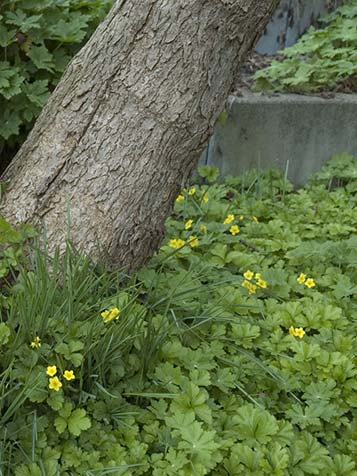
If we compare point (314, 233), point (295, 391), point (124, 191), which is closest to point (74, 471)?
point (295, 391)

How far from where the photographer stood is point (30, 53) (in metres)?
4.03

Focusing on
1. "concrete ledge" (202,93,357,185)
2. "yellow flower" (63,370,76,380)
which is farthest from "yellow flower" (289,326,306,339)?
"concrete ledge" (202,93,357,185)

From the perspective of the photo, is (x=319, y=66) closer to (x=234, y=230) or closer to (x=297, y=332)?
(x=234, y=230)

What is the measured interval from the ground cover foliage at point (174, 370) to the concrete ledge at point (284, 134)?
138 cm

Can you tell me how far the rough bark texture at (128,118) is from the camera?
308 cm

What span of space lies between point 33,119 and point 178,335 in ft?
5.36

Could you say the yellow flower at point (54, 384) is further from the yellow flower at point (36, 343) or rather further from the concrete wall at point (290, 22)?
the concrete wall at point (290, 22)

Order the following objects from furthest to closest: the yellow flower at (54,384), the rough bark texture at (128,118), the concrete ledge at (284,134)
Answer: the concrete ledge at (284,134) → the rough bark texture at (128,118) → the yellow flower at (54,384)

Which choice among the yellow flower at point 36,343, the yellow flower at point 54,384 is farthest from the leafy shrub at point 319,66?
the yellow flower at point 54,384

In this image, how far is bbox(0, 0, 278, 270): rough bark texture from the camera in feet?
10.1

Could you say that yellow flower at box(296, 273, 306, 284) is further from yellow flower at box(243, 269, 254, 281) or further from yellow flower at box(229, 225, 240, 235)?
yellow flower at box(229, 225, 240, 235)

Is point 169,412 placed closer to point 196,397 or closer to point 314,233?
point 196,397

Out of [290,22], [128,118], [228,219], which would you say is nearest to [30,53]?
[128,118]

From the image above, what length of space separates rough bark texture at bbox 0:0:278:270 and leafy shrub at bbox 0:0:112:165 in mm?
850
